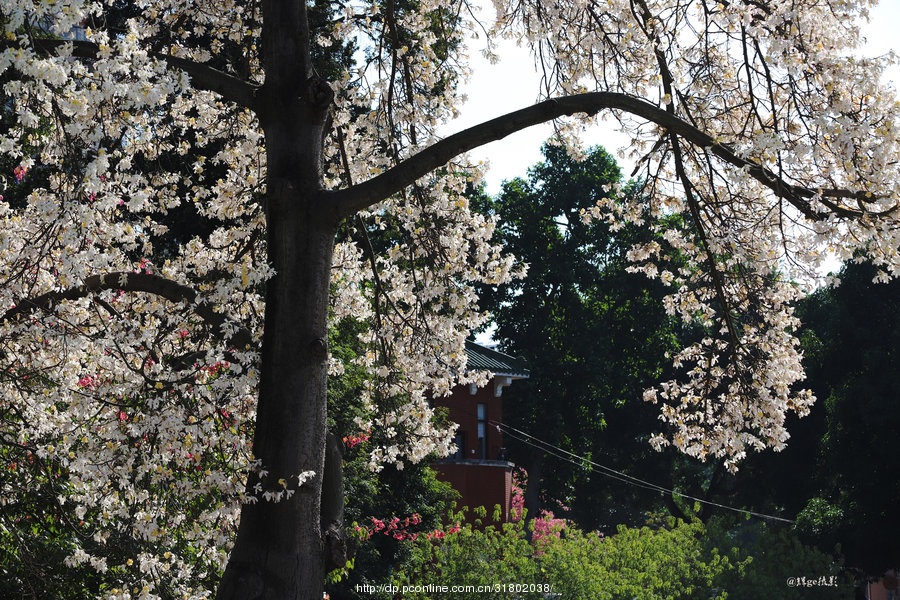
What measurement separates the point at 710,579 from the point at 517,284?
68.1 feet

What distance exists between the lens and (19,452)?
702 cm

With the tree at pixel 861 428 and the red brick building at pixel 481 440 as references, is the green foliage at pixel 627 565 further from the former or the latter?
the red brick building at pixel 481 440

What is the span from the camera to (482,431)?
30953 millimetres

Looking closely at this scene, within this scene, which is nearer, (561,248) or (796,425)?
(796,425)

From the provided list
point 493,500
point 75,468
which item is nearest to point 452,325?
point 75,468

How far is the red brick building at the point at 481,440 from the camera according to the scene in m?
28.1

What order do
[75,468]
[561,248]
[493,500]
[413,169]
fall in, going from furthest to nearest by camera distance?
1. [561,248]
2. [493,500]
3. [413,169]
4. [75,468]

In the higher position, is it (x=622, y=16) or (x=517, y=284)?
(x=517, y=284)

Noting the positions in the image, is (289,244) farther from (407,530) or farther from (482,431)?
(482,431)

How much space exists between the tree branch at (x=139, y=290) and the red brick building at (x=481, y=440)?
1986cm

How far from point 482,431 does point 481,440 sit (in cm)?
32

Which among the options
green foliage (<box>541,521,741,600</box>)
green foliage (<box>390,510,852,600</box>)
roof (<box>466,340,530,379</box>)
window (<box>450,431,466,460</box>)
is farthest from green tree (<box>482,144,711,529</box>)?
green foliage (<box>541,521,741,600</box>)

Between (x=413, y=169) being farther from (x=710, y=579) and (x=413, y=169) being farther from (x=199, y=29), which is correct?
(x=710, y=579)

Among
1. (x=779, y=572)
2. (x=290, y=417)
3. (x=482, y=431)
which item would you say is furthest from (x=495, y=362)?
(x=290, y=417)
